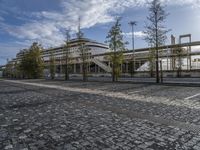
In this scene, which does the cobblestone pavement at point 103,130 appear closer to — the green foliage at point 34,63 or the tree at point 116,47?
the tree at point 116,47

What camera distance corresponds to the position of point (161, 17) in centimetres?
2253

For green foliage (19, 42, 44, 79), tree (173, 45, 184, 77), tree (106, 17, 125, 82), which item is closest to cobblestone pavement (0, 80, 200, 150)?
tree (106, 17, 125, 82)

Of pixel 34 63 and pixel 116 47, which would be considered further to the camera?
pixel 34 63

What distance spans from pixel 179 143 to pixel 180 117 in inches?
98.5

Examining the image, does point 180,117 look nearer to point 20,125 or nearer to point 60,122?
point 60,122

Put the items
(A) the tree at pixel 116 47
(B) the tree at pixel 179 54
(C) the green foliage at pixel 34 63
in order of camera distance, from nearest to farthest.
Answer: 1. (A) the tree at pixel 116 47
2. (B) the tree at pixel 179 54
3. (C) the green foliage at pixel 34 63

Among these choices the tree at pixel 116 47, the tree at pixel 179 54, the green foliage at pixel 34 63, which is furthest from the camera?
the green foliage at pixel 34 63

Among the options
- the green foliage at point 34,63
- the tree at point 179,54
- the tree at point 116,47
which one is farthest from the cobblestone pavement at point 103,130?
the green foliage at point 34,63

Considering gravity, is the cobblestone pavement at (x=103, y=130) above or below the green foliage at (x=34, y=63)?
below

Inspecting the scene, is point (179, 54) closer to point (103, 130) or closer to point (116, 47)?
point (116, 47)

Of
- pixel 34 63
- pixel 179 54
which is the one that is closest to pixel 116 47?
pixel 179 54

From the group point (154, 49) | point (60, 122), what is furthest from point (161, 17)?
point (60, 122)

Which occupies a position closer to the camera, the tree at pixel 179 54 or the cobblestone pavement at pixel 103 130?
the cobblestone pavement at pixel 103 130

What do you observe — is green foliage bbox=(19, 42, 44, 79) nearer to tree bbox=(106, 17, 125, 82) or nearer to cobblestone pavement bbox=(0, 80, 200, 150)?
tree bbox=(106, 17, 125, 82)
